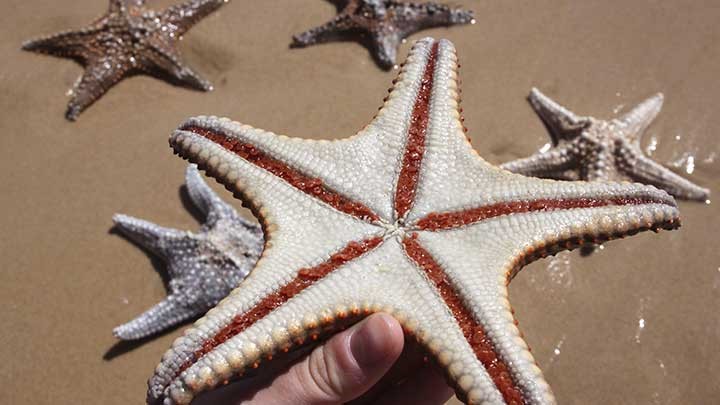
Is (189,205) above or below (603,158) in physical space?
below

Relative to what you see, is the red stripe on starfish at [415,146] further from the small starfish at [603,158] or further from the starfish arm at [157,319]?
the starfish arm at [157,319]

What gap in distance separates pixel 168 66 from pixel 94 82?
1.94 ft

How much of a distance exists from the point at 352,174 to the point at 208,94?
2696 mm

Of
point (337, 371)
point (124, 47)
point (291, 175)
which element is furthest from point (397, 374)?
point (124, 47)

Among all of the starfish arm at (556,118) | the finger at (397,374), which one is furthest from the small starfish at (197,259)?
the starfish arm at (556,118)

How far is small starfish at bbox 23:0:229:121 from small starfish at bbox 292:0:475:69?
1009 mm

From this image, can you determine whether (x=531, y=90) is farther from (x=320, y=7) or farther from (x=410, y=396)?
(x=410, y=396)

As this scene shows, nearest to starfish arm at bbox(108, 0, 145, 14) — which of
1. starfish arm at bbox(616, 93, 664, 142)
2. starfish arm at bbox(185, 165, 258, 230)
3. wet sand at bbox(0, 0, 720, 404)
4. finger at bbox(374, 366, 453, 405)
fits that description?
wet sand at bbox(0, 0, 720, 404)

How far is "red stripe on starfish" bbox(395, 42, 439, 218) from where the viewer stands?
2.67 meters

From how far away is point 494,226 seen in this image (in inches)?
101

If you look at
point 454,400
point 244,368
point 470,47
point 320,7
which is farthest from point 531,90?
point 244,368

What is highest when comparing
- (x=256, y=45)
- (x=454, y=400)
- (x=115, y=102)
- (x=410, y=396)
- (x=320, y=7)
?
(x=320, y=7)

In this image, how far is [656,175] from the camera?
14.6ft

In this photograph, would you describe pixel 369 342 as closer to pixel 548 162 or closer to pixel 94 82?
pixel 548 162
